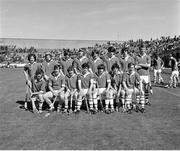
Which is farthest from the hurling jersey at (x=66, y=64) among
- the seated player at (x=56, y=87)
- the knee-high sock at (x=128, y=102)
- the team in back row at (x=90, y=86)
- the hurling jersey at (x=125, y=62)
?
the knee-high sock at (x=128, y=102)

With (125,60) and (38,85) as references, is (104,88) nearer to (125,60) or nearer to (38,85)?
(125,60)

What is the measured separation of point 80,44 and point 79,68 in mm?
66895

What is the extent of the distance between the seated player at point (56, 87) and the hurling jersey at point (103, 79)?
3.85ft

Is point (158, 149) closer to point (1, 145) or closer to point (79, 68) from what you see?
point (1, 145)

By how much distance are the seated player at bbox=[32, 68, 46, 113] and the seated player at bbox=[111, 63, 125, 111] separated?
7.74 ft

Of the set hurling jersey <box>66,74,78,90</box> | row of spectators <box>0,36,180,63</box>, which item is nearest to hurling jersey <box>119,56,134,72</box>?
hurling jersey <box>66,74,78,90</box>

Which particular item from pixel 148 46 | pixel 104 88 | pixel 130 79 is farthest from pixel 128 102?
pixel 148 46

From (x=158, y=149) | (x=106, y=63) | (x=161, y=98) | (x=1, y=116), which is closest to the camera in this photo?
(x=158, y=149)

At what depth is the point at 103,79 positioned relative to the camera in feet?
28.1

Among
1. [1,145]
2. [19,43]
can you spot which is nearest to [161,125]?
[1,145]

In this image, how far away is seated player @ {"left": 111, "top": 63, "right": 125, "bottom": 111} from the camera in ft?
28.4

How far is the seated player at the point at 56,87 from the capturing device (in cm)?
847

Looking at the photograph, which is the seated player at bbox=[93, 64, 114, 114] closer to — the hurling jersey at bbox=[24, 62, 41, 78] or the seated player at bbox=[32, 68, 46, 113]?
the seated player at bbox=[32, 68, 46, 113]

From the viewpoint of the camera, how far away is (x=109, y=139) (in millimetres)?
5820
